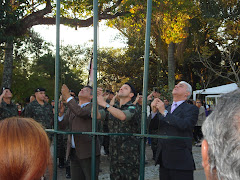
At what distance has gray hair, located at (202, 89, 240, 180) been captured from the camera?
1.13m

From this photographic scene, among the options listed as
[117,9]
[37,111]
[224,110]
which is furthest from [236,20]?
[224,110]

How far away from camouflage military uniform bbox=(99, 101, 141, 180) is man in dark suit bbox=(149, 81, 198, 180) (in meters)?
0.44

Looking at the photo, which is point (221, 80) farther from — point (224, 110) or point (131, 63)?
point (224, 110)

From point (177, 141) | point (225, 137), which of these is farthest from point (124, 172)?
point (225, 137)

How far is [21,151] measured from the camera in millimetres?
1558

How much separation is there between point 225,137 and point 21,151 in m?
0.90

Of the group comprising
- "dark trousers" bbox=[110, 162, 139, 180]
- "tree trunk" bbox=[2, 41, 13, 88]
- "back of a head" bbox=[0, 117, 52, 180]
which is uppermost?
"tree trunk" bbox=[2, 41, 13, 88]

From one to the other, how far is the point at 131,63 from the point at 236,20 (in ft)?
27.7

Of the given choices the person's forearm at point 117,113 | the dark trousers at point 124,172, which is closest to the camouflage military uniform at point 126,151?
the dark trousers at point 124,172

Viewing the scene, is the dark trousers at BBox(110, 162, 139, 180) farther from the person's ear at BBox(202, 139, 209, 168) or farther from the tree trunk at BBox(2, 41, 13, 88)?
the tree trunk at BBox(2, 41, 13, 88)

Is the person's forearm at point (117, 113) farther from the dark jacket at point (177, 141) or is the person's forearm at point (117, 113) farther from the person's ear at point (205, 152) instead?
the person's ear at point (205, 152)

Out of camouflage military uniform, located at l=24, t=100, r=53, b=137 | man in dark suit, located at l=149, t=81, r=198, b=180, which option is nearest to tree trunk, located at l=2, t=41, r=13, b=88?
camouflage military uniform, located at l=24, t=100, r=53, b=137

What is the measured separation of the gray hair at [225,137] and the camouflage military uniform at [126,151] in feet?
10.4

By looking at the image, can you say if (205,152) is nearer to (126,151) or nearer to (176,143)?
(176,143)
